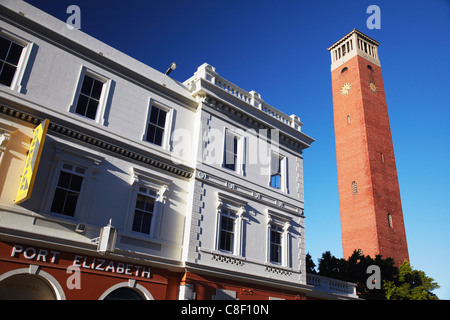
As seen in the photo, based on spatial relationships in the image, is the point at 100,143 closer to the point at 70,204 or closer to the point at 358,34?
the point at 70,204

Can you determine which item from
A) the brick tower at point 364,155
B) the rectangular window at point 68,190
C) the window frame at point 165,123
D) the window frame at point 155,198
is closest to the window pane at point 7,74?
the rectangular window at point 68,190

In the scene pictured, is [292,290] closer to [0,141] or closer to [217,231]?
[217,231]

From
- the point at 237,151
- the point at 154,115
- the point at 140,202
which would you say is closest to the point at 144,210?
the point at 140,202

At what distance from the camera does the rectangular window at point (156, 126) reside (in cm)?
1586

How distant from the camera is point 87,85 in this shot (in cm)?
1452

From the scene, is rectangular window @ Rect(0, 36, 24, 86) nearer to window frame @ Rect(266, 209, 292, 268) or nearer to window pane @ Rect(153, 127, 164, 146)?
window pane @ Rect(153, 127, 164, 146)

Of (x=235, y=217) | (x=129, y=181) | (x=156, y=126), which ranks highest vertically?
(x=156, y=126)

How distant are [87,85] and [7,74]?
2.80 meters

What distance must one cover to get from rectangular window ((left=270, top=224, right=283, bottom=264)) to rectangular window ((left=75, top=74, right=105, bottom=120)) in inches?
403

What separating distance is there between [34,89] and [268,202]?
38.2 ft

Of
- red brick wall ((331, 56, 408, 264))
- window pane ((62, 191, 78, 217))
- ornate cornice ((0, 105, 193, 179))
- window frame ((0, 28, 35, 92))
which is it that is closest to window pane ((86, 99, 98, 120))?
ornate cornice ((0, 105, 193, 179))

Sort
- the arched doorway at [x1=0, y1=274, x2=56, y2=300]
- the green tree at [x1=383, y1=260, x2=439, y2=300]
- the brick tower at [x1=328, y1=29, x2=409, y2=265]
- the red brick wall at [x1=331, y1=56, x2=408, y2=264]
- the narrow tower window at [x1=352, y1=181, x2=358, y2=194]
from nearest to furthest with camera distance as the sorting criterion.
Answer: the arched doorway at [x1=0, y1=274, x2=56, y2=300]
the green tree at [x1=383, y1=260, x2=439, y2=300]
the red brick wall at [x1=331, y1=56, x2=408, y2=264]
the brick tower at [x1=328, y1=29, x2=409, y2=265]
the narrow tower window at [x1=352, y1=181, x2=358, y2=194]

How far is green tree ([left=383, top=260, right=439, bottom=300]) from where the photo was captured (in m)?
24.9
